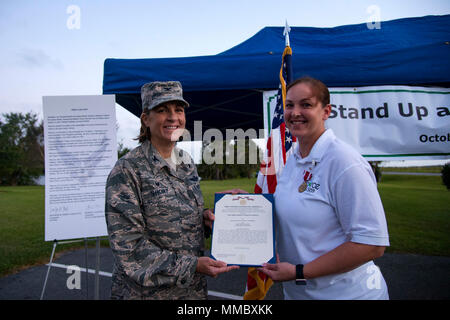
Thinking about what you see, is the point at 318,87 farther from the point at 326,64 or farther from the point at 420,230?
the point at 420,230

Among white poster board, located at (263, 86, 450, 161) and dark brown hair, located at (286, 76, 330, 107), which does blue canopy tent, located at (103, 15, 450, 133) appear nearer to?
white poster board, located at (263, 86, 450, 161)

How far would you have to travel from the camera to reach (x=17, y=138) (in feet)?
154

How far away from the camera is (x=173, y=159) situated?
1.80m

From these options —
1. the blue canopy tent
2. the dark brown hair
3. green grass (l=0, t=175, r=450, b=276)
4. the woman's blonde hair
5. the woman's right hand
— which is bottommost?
green grass (l=0, t=175, r=450, b=276)

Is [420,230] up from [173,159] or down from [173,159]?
down

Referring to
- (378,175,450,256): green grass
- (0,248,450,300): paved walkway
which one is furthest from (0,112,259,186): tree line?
(0,248,450,300): paved walkway

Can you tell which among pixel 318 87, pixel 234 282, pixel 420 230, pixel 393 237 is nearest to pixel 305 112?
pixel 318 87

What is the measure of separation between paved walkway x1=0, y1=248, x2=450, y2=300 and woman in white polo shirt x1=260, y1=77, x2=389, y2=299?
8.62ft

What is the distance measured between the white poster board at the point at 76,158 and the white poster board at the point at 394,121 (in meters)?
2.75

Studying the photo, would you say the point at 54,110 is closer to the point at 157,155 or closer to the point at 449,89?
the point at 157,155

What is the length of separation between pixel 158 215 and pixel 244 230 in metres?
0.58

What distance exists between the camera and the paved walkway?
3.74m

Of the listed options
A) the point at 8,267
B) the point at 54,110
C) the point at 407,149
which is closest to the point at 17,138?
the point at 8,267

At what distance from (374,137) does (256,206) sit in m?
2.04
